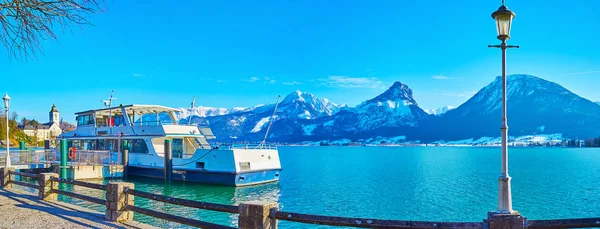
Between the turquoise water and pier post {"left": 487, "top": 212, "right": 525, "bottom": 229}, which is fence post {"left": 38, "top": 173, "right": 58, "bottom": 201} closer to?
the turquoise water

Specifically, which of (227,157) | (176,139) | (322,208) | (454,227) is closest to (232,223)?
(322,208)

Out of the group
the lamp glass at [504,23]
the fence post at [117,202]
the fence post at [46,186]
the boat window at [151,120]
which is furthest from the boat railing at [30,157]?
the lamp glass at [504,23]

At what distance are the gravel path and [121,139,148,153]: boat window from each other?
878 inches

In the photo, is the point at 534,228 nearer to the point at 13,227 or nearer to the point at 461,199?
the point at 13,227

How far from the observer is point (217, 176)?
3362 centimetres

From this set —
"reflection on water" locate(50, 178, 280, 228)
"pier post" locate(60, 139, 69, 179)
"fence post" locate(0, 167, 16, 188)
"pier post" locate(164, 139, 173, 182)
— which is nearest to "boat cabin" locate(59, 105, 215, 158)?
"pier post" locate(164, 139, 173, 182)

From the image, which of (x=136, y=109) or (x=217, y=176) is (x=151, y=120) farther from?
(x=217, y=176)

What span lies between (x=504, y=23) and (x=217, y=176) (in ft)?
90.6

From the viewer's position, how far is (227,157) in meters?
33.0

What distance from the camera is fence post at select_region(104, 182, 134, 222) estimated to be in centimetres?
1167

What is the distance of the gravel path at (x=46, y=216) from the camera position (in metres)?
11.4

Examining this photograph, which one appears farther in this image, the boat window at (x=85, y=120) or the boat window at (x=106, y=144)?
the boat window at (x=85, y=120)

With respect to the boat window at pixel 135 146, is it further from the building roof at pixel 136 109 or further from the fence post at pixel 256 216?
the fence post at pixel 256 216

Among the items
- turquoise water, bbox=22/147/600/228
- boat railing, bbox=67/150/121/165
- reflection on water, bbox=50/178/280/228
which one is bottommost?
turquoise water, bbox=22/147/600/228
